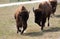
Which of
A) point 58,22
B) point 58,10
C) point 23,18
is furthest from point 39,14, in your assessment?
point 58,10

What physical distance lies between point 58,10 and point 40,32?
7700 mm

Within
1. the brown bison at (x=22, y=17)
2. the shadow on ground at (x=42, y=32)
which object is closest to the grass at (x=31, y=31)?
the shadow on ground at (x=42, y=32)

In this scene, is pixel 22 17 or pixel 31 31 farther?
pixel 31 31

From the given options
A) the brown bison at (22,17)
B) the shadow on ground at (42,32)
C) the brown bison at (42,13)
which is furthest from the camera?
the shadow on ground at (42,32)

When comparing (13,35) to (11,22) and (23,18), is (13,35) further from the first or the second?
(11,22)

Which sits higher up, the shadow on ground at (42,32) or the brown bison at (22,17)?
the brown bison at (22,17)

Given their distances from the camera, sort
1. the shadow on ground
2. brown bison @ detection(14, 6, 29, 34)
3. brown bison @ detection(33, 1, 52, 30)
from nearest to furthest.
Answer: brown bison @ detection(14, 6, 29, 34)
brown bison @ detection(33, 1, 52, 30)
the shadow on ground

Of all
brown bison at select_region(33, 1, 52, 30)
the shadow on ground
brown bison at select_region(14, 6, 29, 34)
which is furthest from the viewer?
the shadow on ground

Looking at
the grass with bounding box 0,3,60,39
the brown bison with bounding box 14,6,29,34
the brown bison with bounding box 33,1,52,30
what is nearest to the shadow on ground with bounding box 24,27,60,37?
the grass with bounding box 0,3,60,39

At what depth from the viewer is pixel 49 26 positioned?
47.5 ft

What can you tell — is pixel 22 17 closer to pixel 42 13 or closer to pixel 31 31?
pixel 42 13

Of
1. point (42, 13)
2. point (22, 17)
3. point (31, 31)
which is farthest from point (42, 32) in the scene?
point (22, 17)

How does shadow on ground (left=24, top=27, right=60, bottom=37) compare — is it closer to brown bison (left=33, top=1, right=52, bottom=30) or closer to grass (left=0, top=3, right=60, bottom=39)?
grass (left=0, top=3, right=60, bottom=39)

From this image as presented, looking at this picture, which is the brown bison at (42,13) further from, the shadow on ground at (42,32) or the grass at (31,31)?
the grass at (31,31)
